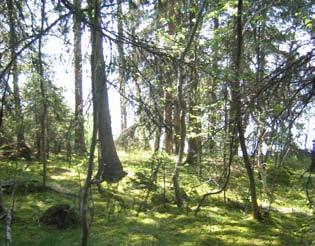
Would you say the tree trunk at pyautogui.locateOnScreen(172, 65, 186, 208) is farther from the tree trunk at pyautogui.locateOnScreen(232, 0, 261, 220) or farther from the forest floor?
the tree trunk at pyautogui.locateOnScreen(232, 0, 261, 220)

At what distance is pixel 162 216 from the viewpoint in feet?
26.4

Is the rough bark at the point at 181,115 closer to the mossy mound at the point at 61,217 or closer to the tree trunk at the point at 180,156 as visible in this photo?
the tree trunk at the point at 180,156

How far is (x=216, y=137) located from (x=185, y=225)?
1738mm

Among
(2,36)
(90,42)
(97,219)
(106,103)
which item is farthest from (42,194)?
(90,42)

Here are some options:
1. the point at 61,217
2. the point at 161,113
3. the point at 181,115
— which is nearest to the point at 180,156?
the point at 181,115

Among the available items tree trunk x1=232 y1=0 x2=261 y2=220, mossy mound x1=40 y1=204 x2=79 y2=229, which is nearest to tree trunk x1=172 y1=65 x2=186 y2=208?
tree trunk x1=232 y1=0 x2=261 y2=220

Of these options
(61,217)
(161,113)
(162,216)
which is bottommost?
(162,216)

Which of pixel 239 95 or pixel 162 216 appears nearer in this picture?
pixel 239 95

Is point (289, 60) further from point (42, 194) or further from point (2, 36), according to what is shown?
point (42, 194)

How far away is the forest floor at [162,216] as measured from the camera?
260 inches

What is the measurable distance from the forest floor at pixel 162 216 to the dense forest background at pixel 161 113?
35 mm

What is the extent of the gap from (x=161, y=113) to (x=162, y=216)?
11.3 feet

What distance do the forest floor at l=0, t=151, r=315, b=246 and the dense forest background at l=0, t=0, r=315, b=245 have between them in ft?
0.11

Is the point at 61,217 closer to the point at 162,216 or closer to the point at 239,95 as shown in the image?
the point at 162,216
